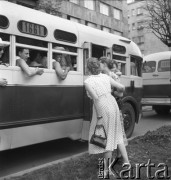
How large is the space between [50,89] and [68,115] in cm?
69

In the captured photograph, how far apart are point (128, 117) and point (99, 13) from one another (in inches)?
1103

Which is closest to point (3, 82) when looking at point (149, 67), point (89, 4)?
point (149, 67)

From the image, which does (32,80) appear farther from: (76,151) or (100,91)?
(76,151)

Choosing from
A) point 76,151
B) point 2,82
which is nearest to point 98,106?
point 2,82

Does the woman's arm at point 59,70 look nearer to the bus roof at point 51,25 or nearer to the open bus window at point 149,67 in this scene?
the bus roof at point 51,25

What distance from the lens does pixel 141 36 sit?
62.9m

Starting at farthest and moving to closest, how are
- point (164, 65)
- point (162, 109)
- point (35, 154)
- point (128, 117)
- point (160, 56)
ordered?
point (162, 109) → point (160, 56) → point (164, 65) → point (128, 117) → point (35, 154)

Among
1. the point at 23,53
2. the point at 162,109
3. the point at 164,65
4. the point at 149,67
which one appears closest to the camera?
the point at 23,53

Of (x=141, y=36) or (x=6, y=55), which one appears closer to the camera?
(x=6, y=55)

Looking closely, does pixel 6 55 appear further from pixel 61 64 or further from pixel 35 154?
pixel 35 154

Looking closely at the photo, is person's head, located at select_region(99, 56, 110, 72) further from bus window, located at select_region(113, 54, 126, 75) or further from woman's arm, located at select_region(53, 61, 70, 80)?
bus window, located at select_region(113, 54, 126, 75)

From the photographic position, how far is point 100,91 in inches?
173

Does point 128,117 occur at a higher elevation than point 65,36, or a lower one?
lower

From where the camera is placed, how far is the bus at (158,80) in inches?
462
